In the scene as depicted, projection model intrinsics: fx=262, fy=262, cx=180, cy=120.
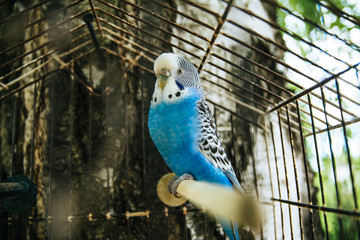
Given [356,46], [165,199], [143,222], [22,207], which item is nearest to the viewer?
[356,46]

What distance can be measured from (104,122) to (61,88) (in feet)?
1.59

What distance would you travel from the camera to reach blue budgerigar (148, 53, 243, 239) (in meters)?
1.58

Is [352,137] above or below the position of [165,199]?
above

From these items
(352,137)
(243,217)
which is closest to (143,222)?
(243,217)

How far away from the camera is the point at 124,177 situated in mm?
2254

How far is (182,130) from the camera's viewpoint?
5.17 feet

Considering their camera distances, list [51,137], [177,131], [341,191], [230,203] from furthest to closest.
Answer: [341,191]
[51,137]
[177,131]
[230,203]

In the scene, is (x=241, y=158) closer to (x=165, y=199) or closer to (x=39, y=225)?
(x=165, y=199)

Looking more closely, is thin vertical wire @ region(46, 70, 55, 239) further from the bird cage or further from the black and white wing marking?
the black and white wing marking

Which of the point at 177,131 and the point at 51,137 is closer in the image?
the point at 177,131

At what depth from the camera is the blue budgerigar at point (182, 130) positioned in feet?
5.17

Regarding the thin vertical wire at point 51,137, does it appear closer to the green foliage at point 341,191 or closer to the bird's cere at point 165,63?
the bird's cere at point 165,63

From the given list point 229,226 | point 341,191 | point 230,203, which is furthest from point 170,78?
point 341,191

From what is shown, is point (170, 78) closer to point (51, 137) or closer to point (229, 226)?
point (229, 226)
